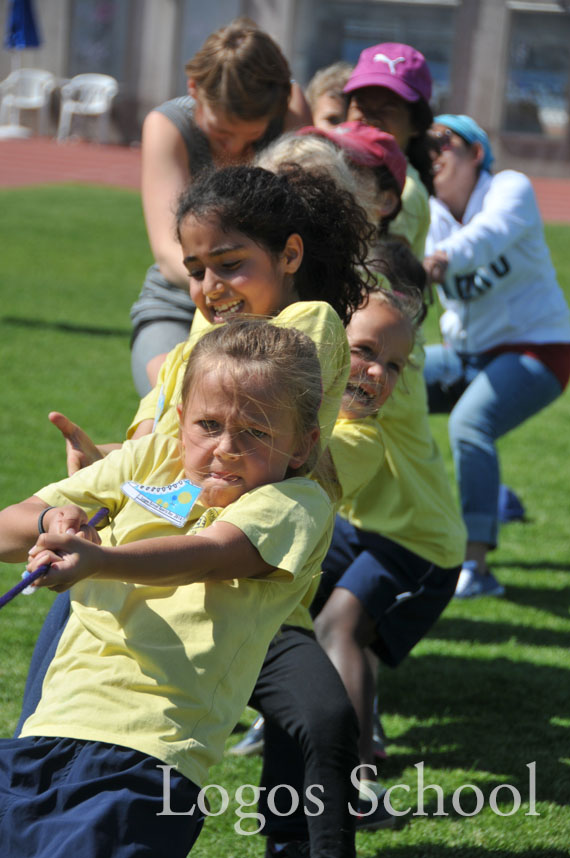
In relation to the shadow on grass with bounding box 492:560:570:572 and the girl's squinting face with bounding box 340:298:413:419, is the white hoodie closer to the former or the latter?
the shadow on grass with bounding box 492:560:570:572

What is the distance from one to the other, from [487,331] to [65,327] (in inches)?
251

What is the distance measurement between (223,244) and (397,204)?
0.98 meters

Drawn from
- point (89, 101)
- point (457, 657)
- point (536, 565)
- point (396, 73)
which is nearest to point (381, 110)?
point (396, 73)

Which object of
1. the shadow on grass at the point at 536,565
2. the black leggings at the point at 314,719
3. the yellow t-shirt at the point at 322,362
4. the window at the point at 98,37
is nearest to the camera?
the yellow t-shirt at the point at 322,362

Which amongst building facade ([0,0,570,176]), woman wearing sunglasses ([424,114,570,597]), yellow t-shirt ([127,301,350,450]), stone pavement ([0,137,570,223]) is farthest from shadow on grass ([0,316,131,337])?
building facade ([0,0,570,176])

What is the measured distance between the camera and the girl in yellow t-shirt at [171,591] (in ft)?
6.68

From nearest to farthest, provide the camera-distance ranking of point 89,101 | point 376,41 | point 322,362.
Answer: point 322,362 < point 376,41 < point 89,101

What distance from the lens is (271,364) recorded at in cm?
223

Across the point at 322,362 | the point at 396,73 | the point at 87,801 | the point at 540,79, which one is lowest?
the point at 540,79

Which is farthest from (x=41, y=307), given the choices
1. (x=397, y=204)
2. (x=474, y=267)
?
(x=397, y=204)

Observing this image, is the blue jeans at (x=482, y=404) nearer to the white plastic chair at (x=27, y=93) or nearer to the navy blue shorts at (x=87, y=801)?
the navy blue shorts at (x=87, y=801)

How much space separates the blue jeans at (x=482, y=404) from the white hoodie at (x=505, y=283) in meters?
0.10

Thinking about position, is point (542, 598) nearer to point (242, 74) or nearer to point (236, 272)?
point (242, 74)

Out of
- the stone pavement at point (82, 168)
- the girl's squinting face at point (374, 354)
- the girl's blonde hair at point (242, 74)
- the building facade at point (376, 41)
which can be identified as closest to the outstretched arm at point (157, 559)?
the girl's squinting face at point (374, 354)
